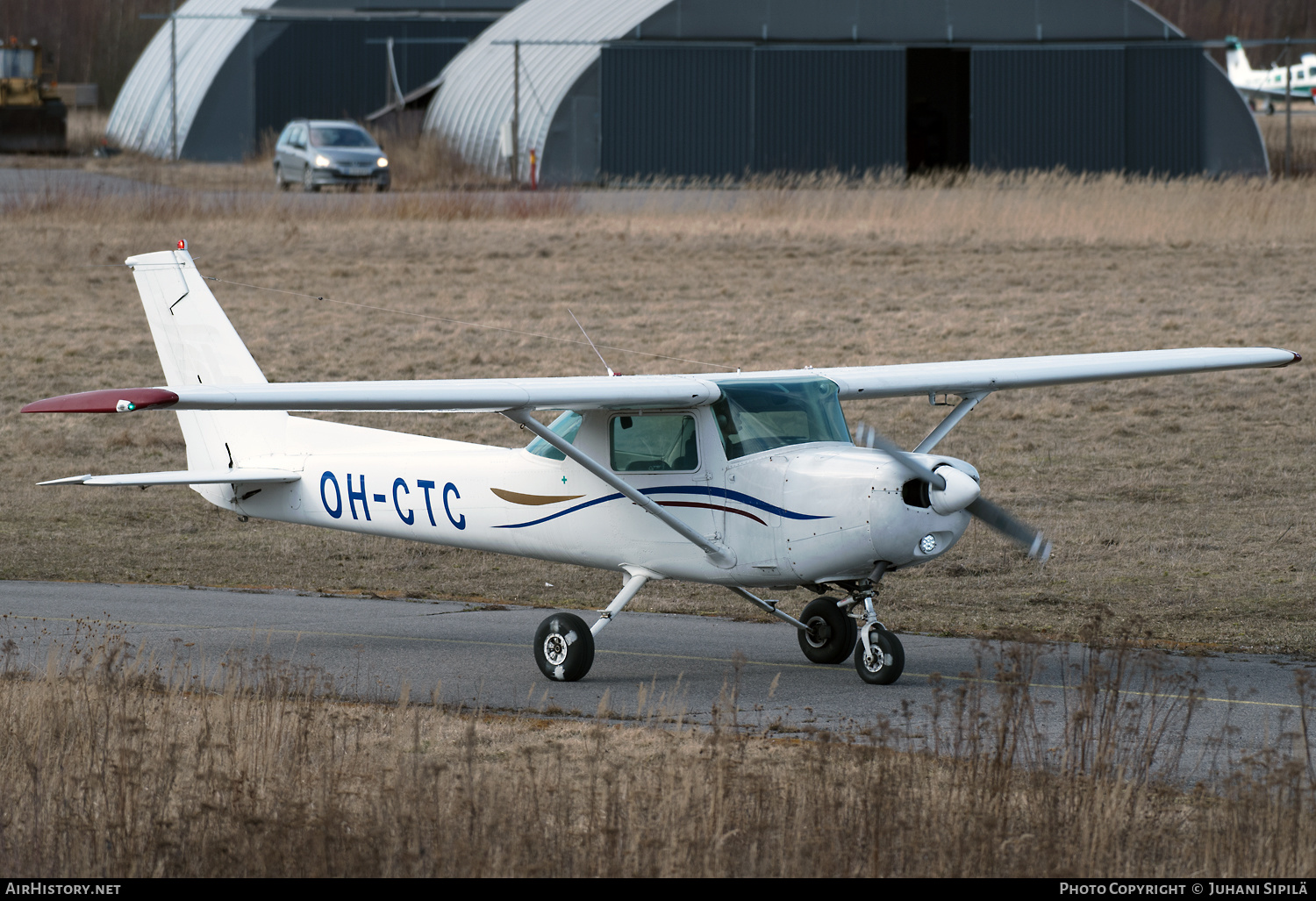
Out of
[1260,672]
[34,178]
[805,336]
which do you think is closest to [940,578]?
[1260,672]

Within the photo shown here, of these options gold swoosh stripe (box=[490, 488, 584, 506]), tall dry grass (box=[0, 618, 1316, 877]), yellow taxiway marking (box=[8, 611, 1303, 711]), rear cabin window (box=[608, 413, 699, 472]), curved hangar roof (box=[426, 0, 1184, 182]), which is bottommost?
yellow taxiway marking (box=[8, 611, 1303, 711])

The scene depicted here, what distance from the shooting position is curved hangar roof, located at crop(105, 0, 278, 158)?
5422 centimetres

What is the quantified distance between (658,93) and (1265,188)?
16451 millimetres

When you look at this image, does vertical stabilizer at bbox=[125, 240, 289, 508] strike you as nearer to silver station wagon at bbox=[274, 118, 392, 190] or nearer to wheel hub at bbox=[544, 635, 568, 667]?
wheel hub at bbox=[544, 635, 568, 667]

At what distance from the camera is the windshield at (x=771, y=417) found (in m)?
10.3

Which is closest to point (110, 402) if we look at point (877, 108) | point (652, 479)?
point (652, 479)

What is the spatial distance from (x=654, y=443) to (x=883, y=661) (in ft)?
6.71

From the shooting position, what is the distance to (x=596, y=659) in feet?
37.4

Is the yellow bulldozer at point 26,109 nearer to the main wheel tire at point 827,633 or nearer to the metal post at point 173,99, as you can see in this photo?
the metal post at point 173,99

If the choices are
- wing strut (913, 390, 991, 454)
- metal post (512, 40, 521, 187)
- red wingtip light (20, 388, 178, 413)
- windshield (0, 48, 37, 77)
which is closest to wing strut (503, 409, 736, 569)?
wing strut (913, 390, 991, 454)

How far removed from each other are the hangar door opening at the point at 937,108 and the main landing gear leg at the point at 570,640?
43.3 m

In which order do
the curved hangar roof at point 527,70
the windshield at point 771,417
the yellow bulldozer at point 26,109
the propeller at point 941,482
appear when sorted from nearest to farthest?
the propeller at point 941,482 < the windshield at point 771,417 < the curved hangar roof at point 527,70 < the yellow bulldozer at point 26,109

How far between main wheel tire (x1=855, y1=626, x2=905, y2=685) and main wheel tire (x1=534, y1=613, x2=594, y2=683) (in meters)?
1.77

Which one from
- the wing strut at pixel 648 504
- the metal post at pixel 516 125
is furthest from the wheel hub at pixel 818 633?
the metal post at pixel 516 125
